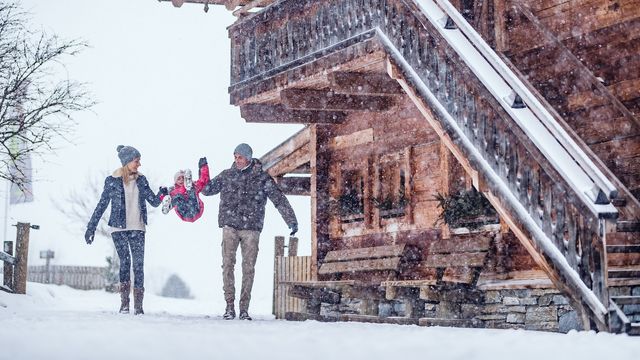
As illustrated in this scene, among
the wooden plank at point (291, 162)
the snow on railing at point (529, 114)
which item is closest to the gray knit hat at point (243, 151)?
the snow on railing at point (529, 114)

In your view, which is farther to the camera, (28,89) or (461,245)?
(28,89)

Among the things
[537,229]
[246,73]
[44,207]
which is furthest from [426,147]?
[44,207]

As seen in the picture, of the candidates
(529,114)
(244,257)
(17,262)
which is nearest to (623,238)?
(529,114)

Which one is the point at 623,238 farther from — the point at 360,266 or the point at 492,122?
the point at 360,266

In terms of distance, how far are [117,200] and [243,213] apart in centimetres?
152

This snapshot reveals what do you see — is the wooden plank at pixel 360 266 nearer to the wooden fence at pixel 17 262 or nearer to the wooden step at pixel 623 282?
the wooden step at pixel 623 282

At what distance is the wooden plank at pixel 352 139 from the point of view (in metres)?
16.4

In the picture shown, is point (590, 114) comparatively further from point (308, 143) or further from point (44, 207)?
point (44, 207)

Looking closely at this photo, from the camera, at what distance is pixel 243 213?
12.5 m

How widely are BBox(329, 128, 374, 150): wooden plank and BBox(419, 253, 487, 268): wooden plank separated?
2684 mm

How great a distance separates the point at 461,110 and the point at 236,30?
245 inches

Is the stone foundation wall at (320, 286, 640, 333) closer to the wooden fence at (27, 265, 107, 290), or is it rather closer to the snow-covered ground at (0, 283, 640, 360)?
the snow-covered ground at (0, 283, 640, 360)

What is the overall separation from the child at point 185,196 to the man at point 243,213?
13cm

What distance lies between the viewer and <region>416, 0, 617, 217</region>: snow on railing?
8.84 metres
